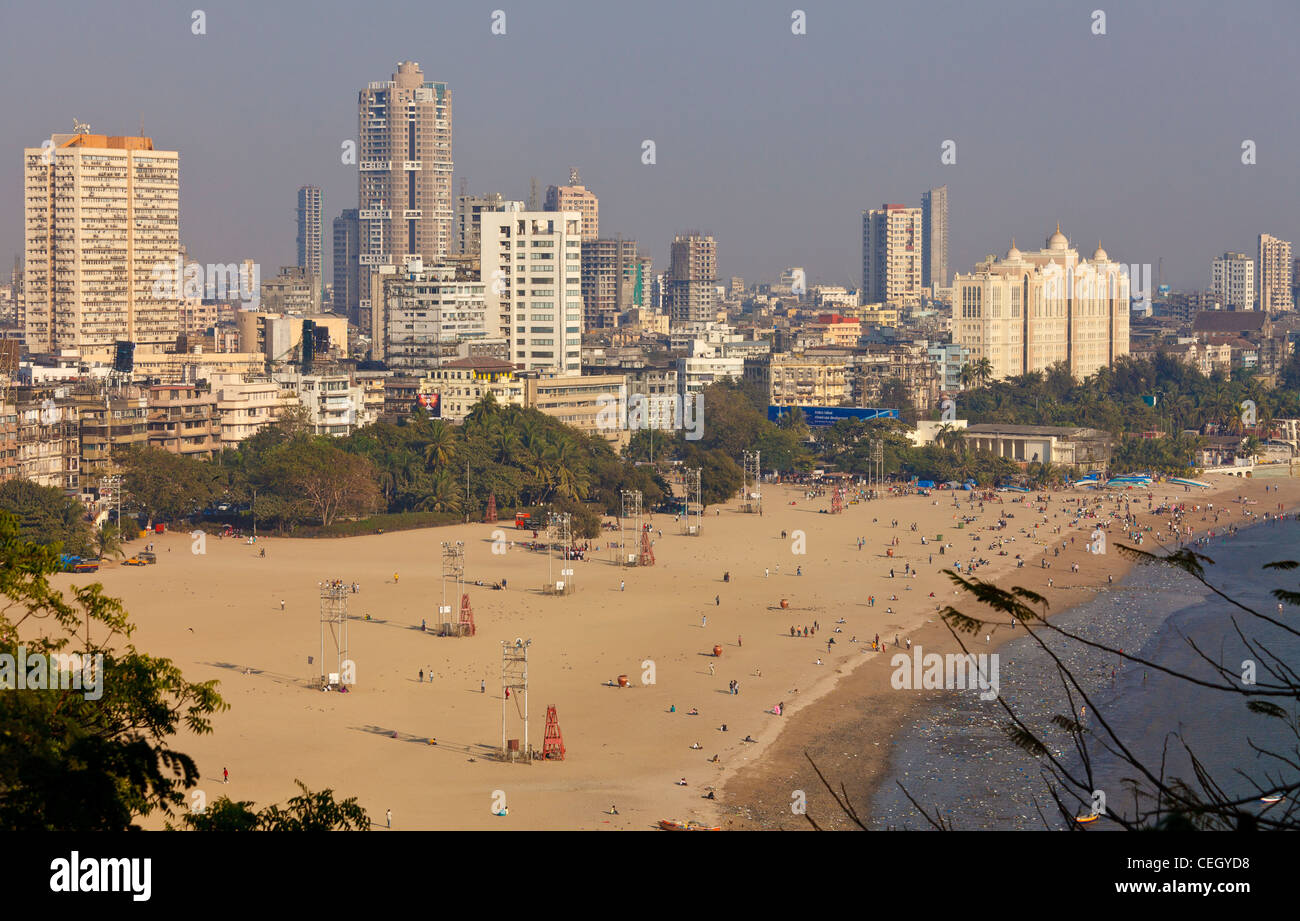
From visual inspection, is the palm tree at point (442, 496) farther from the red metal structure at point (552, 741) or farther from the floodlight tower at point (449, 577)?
the red metal structure at point (552, 741)

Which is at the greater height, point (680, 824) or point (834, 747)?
point (680, 824)

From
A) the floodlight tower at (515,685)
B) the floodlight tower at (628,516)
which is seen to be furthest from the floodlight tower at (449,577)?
the floodlight tower at (628,516)

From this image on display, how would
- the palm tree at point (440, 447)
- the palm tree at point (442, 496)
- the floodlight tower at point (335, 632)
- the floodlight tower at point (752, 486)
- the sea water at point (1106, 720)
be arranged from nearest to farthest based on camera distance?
the sea water at point (1106, 720), the floodlight tower at point (335, 632), the palm tree at point (442, 496), the palm tree at point (440, 447), the floodlight tower at point (752, 486)

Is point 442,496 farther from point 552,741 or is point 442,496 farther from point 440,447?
point 552,741

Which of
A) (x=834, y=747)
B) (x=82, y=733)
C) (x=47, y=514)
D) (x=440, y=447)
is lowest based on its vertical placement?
(x=834, y=747)

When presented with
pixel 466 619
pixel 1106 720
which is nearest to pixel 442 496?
pixel 466 619

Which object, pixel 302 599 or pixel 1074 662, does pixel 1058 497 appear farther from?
pixel 302 599
